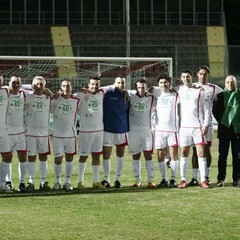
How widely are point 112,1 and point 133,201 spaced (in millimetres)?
29731

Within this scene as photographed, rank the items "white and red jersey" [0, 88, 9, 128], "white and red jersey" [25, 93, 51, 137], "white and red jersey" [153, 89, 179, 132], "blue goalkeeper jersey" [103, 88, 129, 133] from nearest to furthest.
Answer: "white and red jersey" [0, 88, 9, 128]
"white and red jersey" [25, 93, 51, 137]
"blue goalkeeper jersey" [103, 88, 129, 133]
"white and red jersey" [153, 89, 179, 132]

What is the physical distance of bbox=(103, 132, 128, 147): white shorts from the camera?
1345 cm

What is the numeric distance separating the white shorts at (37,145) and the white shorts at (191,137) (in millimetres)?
2169

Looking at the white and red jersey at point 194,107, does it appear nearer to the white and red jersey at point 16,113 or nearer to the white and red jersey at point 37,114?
the white and red jersey at point 37,114

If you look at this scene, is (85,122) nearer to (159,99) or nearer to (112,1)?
(159,99)

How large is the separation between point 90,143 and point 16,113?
4.25 ft

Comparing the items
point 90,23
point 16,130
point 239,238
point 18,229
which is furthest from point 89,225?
point 90,23

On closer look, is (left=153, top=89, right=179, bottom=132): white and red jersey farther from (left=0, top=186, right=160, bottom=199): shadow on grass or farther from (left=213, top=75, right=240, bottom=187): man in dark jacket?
(left=0, top=186, right=160, bottom=199): shadow on grass

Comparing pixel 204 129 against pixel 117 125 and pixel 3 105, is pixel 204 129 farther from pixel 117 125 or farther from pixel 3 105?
pixel 3 105

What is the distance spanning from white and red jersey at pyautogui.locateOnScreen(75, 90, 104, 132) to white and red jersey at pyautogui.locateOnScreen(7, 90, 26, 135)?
956 millimetres

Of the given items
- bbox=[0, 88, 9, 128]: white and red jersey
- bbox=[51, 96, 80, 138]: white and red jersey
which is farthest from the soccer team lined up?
bbox=[0, 88, 9, 128]: white and red jersey

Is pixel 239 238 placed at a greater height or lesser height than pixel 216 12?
lesser

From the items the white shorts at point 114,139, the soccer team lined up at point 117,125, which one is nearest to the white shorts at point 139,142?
the soccer team lined up at point 117,125

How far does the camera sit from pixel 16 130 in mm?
12938
